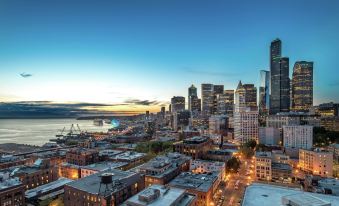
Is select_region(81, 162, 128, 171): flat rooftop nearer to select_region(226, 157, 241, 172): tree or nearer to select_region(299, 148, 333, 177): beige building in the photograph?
select_region(226, 157, 241, 172): tree

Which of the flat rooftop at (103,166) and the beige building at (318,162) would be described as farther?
the beige building at (318,162)

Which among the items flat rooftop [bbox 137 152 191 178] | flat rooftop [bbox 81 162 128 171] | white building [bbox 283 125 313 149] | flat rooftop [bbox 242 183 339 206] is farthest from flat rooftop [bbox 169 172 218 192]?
white building [bbox 283 125 313 149]

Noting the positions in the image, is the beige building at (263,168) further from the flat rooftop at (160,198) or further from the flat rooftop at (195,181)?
the flat rooftop at (160,198)

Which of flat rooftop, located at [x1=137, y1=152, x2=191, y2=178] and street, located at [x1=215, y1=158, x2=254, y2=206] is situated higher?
flat rooftop, located at [x1=137, y1=152, x2=191, y2=178]

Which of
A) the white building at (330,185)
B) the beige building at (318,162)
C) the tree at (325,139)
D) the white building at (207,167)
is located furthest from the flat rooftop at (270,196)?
the tree at (325,139)

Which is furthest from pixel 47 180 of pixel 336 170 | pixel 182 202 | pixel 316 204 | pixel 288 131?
pixel 288 131

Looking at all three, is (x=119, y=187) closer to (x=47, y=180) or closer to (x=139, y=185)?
(x=139, y=185)

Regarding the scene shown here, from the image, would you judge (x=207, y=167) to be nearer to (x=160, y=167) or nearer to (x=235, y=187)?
(x=235, y=187)

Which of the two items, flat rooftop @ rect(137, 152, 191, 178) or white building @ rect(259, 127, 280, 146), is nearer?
flat rooftop @ rect(137, 152, 191, 178)
